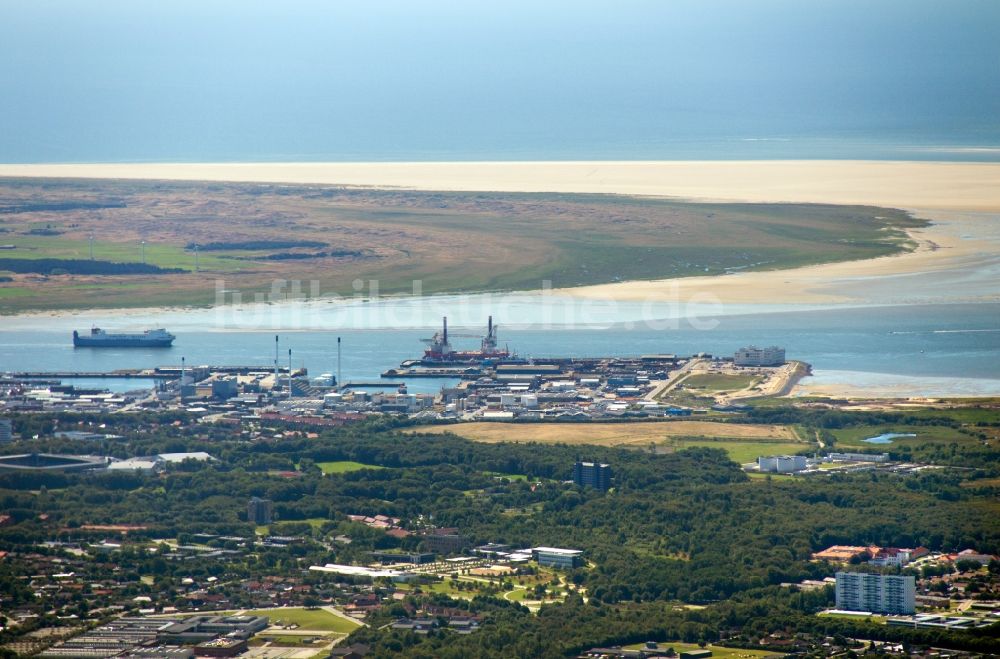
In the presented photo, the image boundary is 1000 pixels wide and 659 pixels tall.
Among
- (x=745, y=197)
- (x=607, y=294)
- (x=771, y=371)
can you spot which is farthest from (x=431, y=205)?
(x=771, y=371)

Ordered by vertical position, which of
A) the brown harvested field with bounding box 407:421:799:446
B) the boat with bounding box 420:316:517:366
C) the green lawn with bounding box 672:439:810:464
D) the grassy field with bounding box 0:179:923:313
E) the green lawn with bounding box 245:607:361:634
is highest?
the grassy field with bounding box 0:179:923:313

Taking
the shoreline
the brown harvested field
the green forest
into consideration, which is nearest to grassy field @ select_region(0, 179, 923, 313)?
the shoreline

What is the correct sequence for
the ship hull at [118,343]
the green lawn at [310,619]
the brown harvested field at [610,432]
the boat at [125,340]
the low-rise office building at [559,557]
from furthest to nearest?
the boat at [125,340] → the ship hull at [118,343] → the brown harvested field at [610,432] → the low-rise office building at [559,557] → the green lawn at [310,619]

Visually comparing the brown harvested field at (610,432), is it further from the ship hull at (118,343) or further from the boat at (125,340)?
the boat at (125,340)

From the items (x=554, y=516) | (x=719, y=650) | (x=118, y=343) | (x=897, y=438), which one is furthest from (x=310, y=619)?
(x=118, y=343)

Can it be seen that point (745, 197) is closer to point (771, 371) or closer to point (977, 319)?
point (977, 319)

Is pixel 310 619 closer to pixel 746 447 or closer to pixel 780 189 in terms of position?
pixel 746 447

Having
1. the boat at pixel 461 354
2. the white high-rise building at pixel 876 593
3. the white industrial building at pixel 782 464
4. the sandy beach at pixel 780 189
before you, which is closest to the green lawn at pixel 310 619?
the white high-rise building at pixel 876 593

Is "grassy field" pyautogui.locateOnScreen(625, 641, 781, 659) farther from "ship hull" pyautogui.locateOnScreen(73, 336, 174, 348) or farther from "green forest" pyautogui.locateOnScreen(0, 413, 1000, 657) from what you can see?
"ship hull" pyautogui.locateOnScreen(73, 336, 174, 348)
